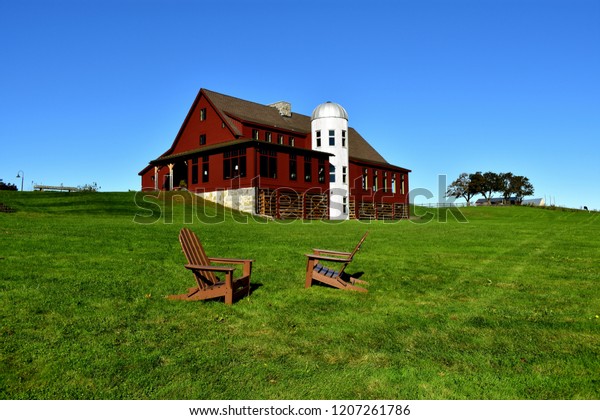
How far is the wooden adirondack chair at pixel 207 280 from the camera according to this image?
25.0 ft

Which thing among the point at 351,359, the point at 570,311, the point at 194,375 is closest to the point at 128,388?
the point at 194,375

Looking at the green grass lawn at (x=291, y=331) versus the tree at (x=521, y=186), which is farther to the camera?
the tree at (x=521, y=186)

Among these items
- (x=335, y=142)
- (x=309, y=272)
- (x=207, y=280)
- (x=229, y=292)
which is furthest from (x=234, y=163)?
(x=229, y=292)

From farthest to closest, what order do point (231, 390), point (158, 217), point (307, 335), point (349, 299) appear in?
point (158, 217) → point (349, 299) → point (307, 335) → point (231, 390)

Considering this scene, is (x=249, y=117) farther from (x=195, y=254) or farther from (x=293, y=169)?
(x=195, y=254)

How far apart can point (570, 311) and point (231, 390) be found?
5.92 m

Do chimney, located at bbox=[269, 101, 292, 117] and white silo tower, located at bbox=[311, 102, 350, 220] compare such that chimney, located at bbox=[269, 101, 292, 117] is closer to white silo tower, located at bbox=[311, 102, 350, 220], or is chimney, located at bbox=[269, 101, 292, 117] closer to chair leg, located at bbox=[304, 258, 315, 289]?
white silo tower, located at bbox=[311, 102, 350, 220]

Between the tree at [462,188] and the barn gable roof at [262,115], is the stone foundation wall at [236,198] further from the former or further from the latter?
the tree at [462,188]

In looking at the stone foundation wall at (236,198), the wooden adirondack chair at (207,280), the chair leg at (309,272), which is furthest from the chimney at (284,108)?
the wooden adirondack chair at (207,280)

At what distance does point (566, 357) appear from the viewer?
557 centimetres

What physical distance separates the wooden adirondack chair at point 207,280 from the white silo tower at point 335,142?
32.5 metres

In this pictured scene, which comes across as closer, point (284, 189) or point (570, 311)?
point (570, 311)

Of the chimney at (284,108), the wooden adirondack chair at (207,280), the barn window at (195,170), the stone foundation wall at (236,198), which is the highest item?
the chimney at (284,108)

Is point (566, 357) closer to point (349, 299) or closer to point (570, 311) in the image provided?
point (570, 311)
